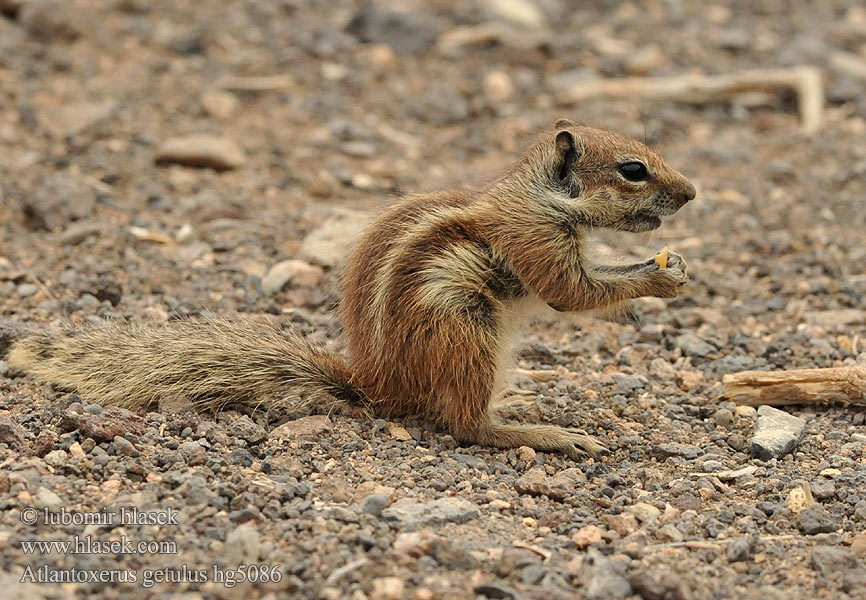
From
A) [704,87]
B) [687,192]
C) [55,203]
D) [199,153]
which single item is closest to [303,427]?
[687,192]

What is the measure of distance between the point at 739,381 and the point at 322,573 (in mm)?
2736

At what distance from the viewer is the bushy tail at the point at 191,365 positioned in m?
4.90

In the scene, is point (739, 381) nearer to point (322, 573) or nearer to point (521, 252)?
point (521, 252)

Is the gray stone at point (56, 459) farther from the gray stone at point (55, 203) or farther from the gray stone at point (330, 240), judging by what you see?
the gray stone at point (55, 203)

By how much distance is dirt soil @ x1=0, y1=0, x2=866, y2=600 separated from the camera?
3.71 meters

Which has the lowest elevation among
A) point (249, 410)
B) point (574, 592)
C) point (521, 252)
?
point (249, 410)

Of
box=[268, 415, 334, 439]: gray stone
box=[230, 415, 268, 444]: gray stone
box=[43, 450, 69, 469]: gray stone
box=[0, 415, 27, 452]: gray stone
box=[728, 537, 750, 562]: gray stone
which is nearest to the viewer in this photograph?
box=[728, 537, 750, 562]: gray stone

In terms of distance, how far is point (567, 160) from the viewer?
17.3 feet

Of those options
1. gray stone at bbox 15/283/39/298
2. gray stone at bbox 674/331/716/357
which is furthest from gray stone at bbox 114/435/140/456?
gray stone at bbox 674/331/716/357

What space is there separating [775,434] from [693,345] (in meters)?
1.25

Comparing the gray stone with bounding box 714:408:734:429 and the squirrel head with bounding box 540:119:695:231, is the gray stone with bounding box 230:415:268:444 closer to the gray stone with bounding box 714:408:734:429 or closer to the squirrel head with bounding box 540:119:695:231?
the squirrel head with bounding box 540:119:695:231

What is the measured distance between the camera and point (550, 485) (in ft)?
14.7

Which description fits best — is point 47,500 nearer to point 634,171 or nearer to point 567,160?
point 567,160

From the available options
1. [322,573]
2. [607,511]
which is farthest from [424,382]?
[322,573]
